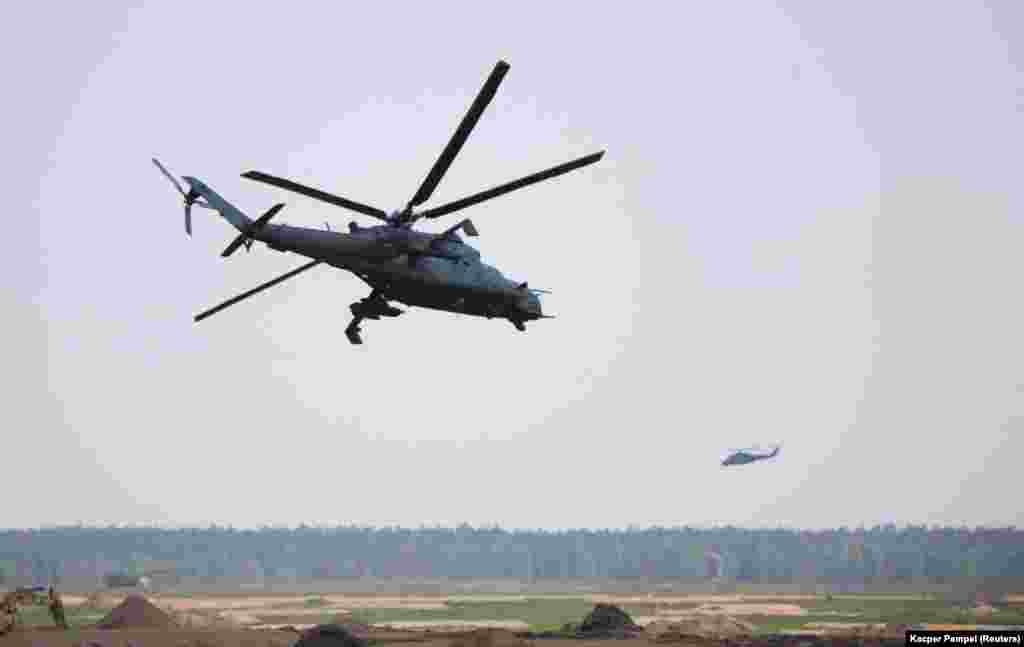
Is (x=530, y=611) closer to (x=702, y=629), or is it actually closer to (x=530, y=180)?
(x=702, y=629)

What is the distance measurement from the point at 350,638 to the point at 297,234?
2478cm

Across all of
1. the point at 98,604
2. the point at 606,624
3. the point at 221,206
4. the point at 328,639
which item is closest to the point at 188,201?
the point at 221,206

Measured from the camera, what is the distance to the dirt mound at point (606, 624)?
74500 millimetres

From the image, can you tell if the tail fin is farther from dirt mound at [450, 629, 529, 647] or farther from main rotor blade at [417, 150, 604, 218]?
dirt mound at [450, 629, 529, 647]

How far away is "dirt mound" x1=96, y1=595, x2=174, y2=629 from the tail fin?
44769mm

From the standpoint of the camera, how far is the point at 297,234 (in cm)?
3619

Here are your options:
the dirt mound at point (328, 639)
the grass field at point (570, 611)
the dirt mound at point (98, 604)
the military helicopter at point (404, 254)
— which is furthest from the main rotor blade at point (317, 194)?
the dirt mound at point (98, 604)

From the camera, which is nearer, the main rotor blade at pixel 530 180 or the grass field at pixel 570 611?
the main rotor blade at pixel 530 180

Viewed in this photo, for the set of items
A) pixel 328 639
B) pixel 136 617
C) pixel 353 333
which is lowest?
pixel 328 639

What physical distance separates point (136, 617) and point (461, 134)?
52963 millimetres

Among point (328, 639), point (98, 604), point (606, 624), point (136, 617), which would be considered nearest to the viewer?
point (328, 639)

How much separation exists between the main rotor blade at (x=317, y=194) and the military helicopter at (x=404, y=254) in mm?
36

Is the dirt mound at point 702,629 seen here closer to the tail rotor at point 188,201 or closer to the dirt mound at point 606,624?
the dirt mound at point 606,624

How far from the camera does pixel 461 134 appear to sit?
3241cm
